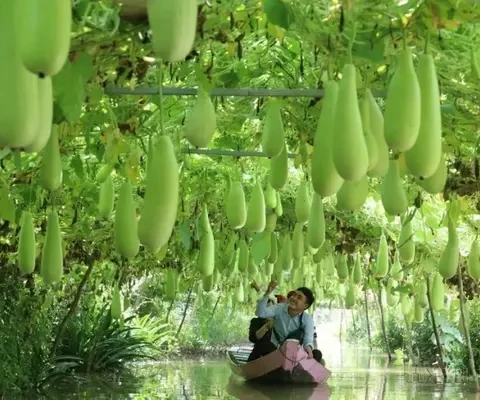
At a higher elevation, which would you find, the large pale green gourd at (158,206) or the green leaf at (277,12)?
the green leaf at (277,12)

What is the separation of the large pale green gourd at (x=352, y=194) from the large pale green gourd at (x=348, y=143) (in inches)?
22.9

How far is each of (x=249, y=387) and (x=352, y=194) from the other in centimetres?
913

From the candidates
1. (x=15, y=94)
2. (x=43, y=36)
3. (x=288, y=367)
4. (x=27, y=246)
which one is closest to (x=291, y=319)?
(x=288, y=367)

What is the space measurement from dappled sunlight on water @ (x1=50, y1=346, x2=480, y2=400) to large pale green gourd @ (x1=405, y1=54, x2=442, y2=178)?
747cm

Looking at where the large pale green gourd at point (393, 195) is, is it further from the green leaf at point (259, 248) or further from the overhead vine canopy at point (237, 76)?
the green leaf at point (259, 248)

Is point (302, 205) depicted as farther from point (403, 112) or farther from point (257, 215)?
point (403, 112)

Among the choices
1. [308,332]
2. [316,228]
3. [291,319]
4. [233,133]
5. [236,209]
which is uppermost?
[233,133]

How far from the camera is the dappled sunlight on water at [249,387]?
9.57 metres

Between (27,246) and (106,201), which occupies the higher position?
(106,201)

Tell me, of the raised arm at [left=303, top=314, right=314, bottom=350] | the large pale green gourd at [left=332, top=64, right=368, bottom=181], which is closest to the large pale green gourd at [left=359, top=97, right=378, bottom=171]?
the large pale green gourd at [left=332, top=64, right=368, bottom=181]

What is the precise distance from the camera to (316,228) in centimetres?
294

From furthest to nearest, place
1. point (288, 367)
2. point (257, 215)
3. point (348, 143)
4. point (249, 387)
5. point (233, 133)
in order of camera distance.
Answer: point (249, 387), point (288, 367), point (233, 133), point (257, 215), point (348, 143)

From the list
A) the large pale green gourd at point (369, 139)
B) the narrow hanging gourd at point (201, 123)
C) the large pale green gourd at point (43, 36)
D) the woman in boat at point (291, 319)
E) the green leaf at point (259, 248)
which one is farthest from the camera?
the woman in boat at point (291, 319)

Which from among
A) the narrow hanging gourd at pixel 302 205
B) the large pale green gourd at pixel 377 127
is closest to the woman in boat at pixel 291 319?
the narrow hanging gourd at pixel 302 205
